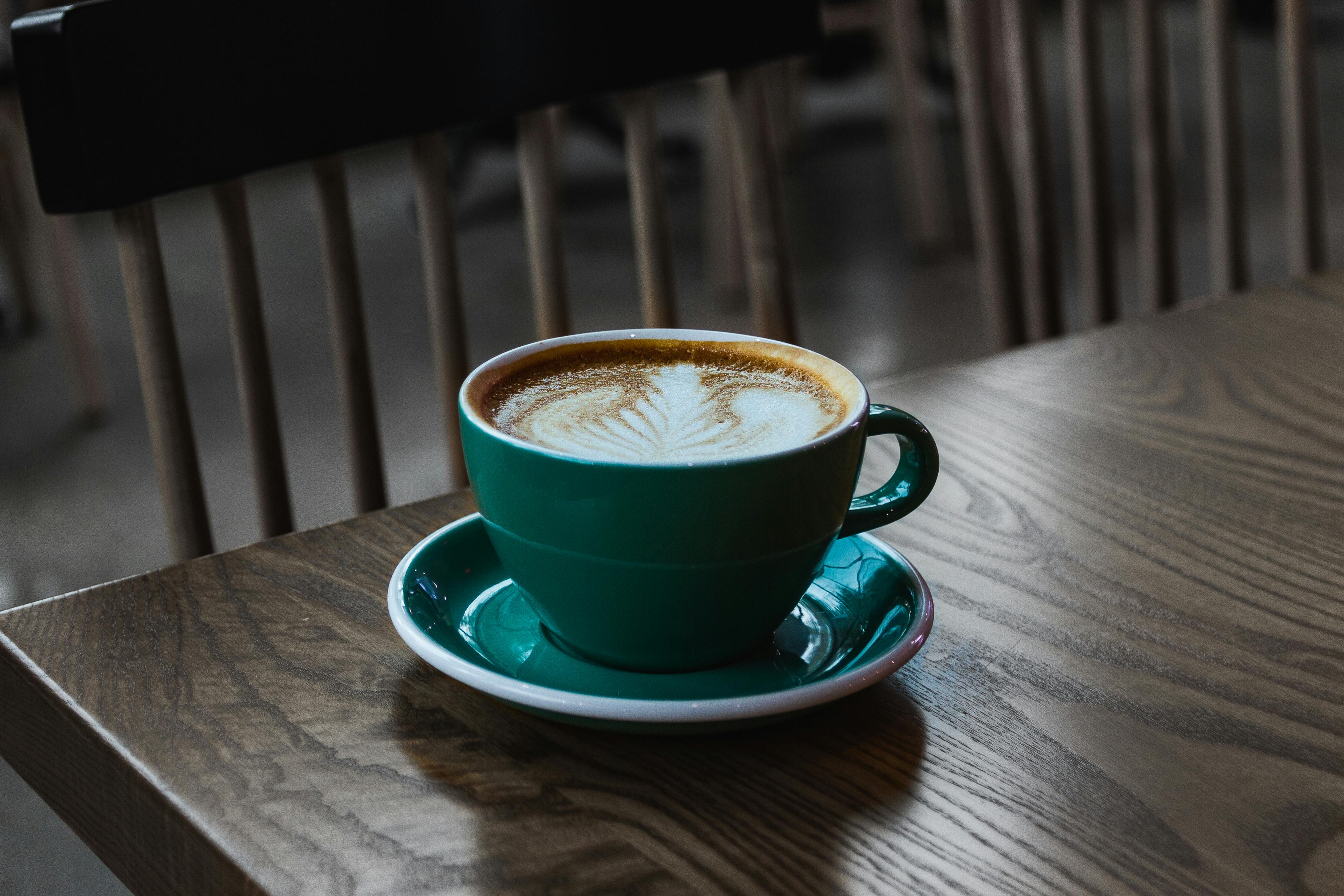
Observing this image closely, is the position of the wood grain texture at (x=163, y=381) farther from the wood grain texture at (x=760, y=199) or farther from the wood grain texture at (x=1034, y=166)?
the wood grain texture at (x=1034, y=166)

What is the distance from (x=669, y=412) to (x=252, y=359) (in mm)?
298

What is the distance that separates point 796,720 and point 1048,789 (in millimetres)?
64

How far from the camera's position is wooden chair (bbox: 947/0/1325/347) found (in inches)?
31.8

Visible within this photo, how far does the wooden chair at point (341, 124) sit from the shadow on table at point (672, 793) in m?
0.28

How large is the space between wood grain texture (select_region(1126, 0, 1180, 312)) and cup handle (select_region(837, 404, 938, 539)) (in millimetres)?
525

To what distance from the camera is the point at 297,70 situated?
569 millimetres

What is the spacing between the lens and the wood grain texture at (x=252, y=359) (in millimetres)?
578

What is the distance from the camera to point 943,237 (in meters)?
2.74

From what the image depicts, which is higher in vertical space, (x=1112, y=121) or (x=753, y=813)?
(x=753, y=813)

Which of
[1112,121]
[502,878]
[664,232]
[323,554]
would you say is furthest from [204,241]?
[502,878]

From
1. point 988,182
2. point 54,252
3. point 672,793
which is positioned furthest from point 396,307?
point 672,793

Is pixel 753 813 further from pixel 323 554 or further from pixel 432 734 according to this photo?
pixel 323 554

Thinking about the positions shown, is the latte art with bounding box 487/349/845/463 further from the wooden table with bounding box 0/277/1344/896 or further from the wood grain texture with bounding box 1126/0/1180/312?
the wood grain texture with bounding box 1126/0/1180/312

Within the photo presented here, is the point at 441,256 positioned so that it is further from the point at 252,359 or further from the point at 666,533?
the point at 666,533
